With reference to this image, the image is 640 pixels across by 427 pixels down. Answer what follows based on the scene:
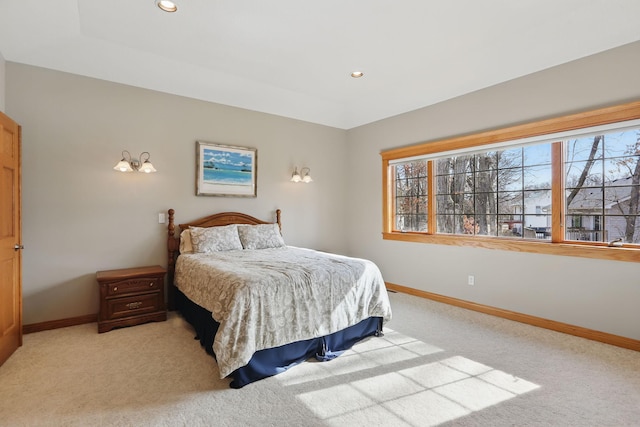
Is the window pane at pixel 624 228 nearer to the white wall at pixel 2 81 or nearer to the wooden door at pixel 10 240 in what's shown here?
the wooden door at pixel 10 240

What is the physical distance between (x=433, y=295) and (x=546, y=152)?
2182 mm

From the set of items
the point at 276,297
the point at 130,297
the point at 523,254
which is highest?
the point at 523,254

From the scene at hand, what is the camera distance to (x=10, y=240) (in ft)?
8.77

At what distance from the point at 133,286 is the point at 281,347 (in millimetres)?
1894

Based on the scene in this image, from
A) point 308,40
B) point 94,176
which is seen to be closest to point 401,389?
point 308,40

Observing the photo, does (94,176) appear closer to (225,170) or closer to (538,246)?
(225,170)

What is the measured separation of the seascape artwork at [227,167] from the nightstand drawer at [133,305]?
1581mm

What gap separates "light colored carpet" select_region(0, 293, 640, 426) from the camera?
6.23ft

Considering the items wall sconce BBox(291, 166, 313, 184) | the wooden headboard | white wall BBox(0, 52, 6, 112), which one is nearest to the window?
wall sconce BBox(291, 166, 313, 184)

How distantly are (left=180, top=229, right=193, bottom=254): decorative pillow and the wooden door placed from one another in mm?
1421

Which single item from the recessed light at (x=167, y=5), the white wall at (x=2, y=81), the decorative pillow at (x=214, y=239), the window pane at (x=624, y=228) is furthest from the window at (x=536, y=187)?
the white wall at (x=2, y=81)

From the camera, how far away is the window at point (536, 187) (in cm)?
294

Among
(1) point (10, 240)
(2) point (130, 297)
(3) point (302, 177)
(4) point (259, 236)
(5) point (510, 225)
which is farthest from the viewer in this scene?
(3) point (302, 177)

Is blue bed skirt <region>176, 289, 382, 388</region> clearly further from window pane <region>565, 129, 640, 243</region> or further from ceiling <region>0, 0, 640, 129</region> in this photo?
ceiling <region>0, 0, 640, 129</region>
